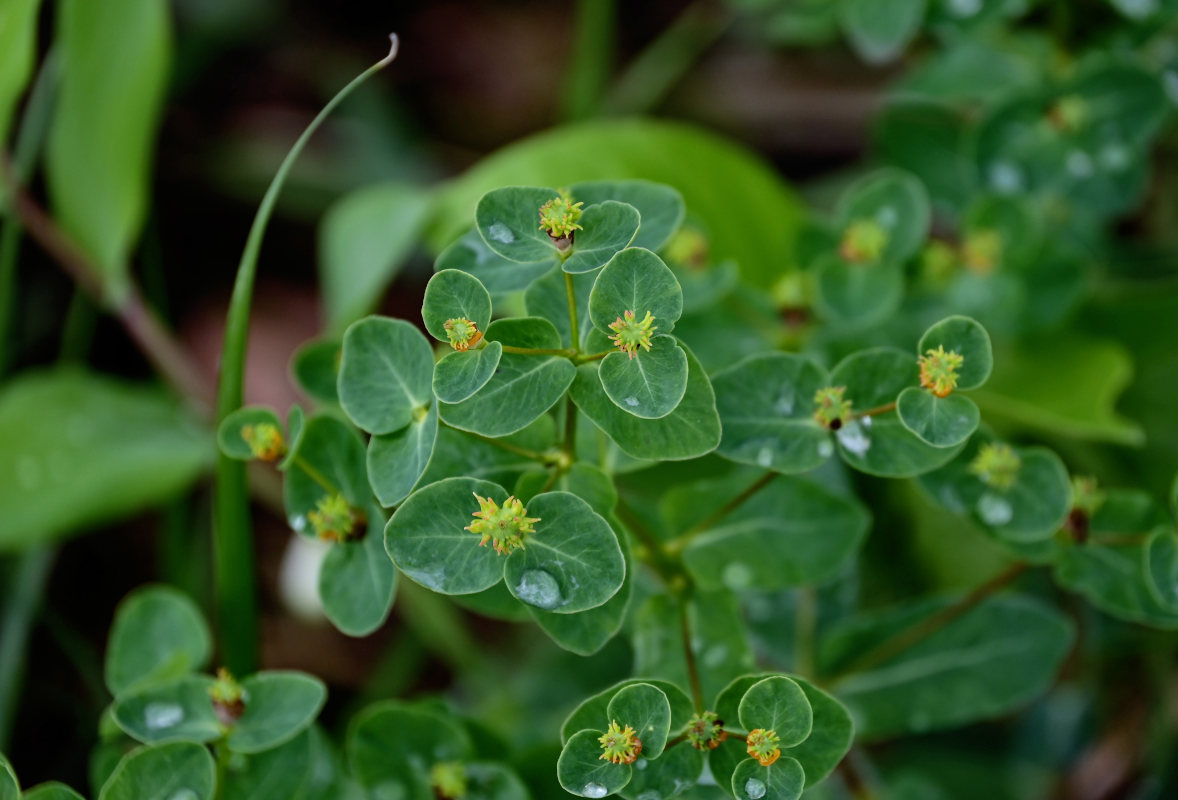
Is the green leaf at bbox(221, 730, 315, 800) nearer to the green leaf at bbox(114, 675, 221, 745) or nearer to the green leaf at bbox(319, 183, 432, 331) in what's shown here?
the green leaf at bbox(114, 675, 221, 745)

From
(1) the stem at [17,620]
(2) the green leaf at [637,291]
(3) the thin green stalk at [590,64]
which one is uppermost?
(2) the green leaf at [637,291]

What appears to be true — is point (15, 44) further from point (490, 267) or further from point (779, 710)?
point (779, 710)

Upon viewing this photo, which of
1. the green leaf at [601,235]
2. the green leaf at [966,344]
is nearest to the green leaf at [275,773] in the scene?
the green leaf at [601,235]

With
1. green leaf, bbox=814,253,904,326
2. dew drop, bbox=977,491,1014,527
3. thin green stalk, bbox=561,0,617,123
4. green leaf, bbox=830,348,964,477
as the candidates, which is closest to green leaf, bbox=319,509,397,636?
green leaf, bbox=830,348,964,477

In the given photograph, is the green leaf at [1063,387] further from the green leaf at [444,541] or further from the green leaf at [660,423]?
the green leaf at [444,541]

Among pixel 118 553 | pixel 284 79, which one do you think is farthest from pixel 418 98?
pixel 118 553

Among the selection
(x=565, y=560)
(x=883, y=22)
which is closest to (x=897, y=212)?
(x=883, y=22)
